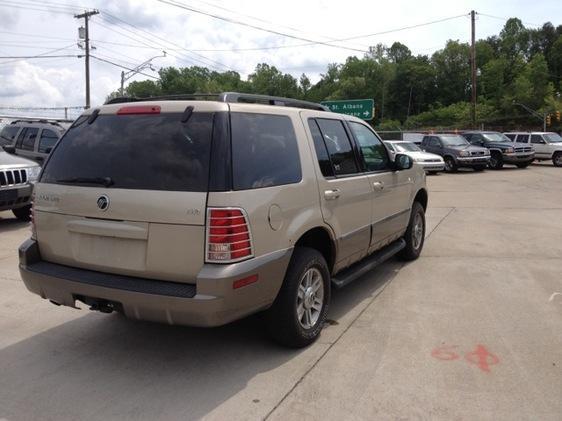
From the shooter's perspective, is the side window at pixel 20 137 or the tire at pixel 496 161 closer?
the side window at pixel 20 137

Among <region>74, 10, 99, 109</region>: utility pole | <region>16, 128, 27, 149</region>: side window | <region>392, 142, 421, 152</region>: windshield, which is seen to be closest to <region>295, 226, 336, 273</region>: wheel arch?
<region>16, 128, 27, 149</region>: side window

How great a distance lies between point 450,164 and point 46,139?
1871cm

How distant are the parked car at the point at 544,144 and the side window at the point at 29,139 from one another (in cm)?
2422

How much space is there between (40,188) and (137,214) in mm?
1047

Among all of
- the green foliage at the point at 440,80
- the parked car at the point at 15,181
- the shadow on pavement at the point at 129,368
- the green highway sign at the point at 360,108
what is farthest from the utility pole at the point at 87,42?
the green foliage at the point at 440,80

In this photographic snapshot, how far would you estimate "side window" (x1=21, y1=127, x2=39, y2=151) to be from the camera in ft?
43.2

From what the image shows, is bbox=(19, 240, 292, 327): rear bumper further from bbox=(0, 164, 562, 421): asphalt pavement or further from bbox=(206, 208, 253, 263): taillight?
bbox=(0, 164, 562, 421): asphalt pavement

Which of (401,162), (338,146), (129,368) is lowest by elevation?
(129,368)

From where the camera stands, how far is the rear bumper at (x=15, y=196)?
28.6 feet

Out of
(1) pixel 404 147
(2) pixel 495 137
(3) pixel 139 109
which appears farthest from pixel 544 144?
(3) pixel 139 109

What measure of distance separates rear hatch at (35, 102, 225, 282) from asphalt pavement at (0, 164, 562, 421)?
2.51 ft

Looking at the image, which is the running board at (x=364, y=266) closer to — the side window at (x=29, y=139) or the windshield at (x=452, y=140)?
the side window at (x=29, y=139)

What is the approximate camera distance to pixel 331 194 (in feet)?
14.3

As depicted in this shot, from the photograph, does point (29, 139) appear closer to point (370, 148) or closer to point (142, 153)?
point (370, 148)
